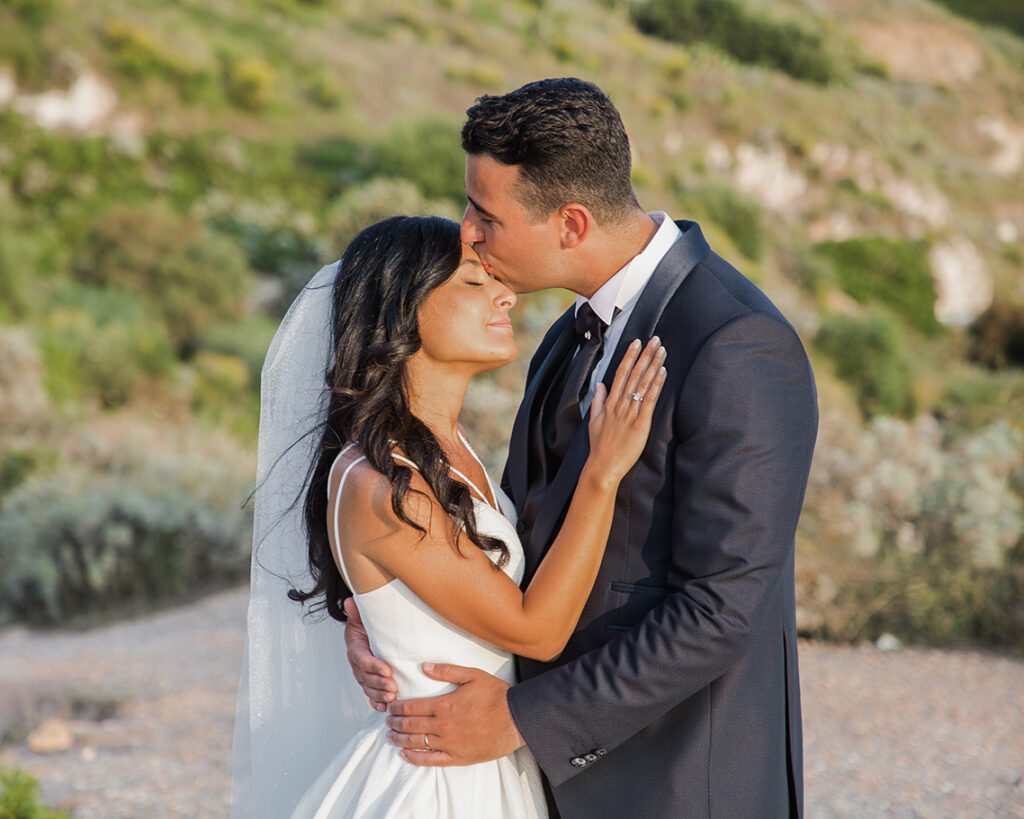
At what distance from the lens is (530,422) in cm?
266

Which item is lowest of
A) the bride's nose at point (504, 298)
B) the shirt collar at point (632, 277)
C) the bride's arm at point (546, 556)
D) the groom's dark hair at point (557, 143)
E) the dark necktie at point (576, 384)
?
the bride's arm at point (546, 556)

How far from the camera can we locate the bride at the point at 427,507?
2.21 metres

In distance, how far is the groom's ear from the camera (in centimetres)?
242

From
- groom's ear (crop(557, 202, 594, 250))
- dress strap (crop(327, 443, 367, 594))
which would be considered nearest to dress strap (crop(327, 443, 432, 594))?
dress strap (crop(327, 443, 367, 594))

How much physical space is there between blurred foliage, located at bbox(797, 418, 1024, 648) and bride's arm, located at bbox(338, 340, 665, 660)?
472cm

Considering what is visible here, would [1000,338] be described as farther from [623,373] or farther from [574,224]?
[623,373]

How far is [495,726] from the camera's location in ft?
7.29

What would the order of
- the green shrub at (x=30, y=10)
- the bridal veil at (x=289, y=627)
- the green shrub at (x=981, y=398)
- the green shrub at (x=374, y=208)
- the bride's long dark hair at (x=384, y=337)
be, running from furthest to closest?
the green shrub at (x=30, y=10) → the green shrub at (x=374, y=208) → the green shrub at (x=981, y=398) → the bridal veil at (x=289, y=627) → the bride's long dark hair at (x=384, y=337)

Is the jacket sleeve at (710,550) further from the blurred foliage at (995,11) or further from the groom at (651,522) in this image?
the blurred foliage at (995,11)

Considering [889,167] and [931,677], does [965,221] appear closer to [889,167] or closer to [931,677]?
[889,167]

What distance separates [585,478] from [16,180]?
1723cm

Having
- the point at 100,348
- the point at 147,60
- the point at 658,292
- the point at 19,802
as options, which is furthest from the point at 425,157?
the point at 658,292

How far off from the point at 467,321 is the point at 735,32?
3469cm

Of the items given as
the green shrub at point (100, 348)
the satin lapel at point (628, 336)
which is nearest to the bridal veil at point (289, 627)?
the satin lapel at point (628, 336)
